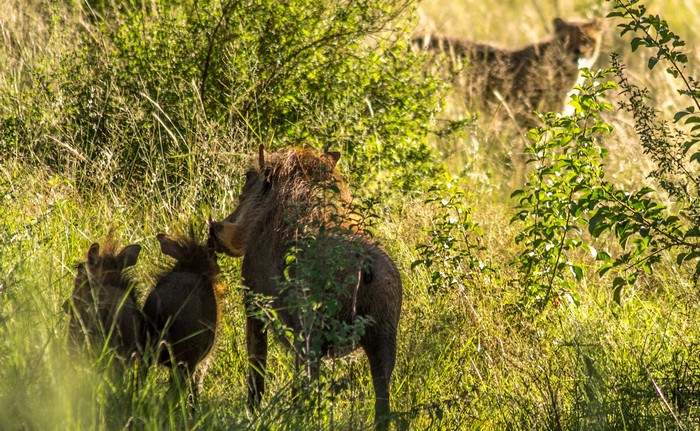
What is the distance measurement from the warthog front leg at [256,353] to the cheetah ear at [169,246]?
0.46m

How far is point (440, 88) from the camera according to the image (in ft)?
25.4

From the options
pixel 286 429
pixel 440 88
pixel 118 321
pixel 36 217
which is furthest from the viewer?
pixel 440 88

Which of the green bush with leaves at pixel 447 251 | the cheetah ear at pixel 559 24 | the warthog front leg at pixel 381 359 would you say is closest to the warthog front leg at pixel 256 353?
the warthog front leg at pixel 381 359

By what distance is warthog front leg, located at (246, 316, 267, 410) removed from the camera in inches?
181

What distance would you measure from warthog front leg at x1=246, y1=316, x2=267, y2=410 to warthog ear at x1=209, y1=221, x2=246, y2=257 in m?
0.33

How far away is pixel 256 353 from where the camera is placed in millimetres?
4672

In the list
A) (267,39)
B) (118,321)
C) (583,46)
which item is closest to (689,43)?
(583,46)

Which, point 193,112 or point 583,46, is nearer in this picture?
point 193,112

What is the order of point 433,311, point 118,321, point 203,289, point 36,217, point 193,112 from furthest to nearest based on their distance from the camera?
point 193,112 < point 36,217 < point 433,311 < point 203,289 < point 118,321

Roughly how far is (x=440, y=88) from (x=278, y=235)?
3.61 m

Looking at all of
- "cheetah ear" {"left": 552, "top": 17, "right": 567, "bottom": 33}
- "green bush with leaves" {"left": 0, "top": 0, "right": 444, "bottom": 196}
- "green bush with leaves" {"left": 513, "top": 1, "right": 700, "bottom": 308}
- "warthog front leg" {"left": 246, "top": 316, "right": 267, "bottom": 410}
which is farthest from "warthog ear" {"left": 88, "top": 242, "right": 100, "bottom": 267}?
"cheetah ear" {"left": 552, "top": 17, "right": 567, "bottom": 33}

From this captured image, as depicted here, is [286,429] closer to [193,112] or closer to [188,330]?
[188,330]

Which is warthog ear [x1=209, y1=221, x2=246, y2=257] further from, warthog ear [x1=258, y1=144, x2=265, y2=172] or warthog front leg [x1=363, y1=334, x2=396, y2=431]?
warthog front leg [x1=363, y1=334, x2=396, y2=431]

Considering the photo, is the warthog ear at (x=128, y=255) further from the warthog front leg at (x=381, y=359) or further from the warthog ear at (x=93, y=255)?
the warthog front leg at (x=381, y=359)
